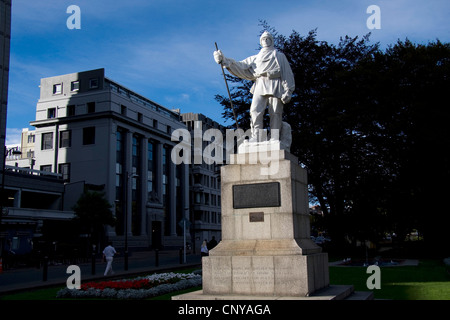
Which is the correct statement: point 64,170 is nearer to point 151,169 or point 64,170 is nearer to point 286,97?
point 151,169

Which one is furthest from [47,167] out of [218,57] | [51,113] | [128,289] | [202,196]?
[218,57]

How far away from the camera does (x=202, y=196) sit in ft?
268

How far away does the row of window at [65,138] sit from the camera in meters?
56.8

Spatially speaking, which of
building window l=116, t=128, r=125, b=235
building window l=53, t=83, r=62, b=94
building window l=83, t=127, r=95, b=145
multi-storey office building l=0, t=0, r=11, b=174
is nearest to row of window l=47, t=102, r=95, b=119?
building window l=83, t=127, r=95, b=145

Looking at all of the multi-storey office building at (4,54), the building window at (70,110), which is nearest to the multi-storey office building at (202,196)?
the building window at (70,110)

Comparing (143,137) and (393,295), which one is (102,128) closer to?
(143,137)

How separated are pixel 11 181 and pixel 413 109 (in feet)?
125

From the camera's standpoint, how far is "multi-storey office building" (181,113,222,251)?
78.7 m

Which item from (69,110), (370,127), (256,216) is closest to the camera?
(256,216)

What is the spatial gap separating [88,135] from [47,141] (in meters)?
6.63

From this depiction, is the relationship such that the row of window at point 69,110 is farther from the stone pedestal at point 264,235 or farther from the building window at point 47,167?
the stone pedestal at point 264,235

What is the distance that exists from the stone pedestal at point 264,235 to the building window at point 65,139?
5228 centimetres

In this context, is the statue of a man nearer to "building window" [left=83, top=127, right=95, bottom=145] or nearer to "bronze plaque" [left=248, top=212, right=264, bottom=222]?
"bronze plaque" [left=248, top=212, right=264, bottom=222]

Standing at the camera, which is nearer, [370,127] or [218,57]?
[218,57]
